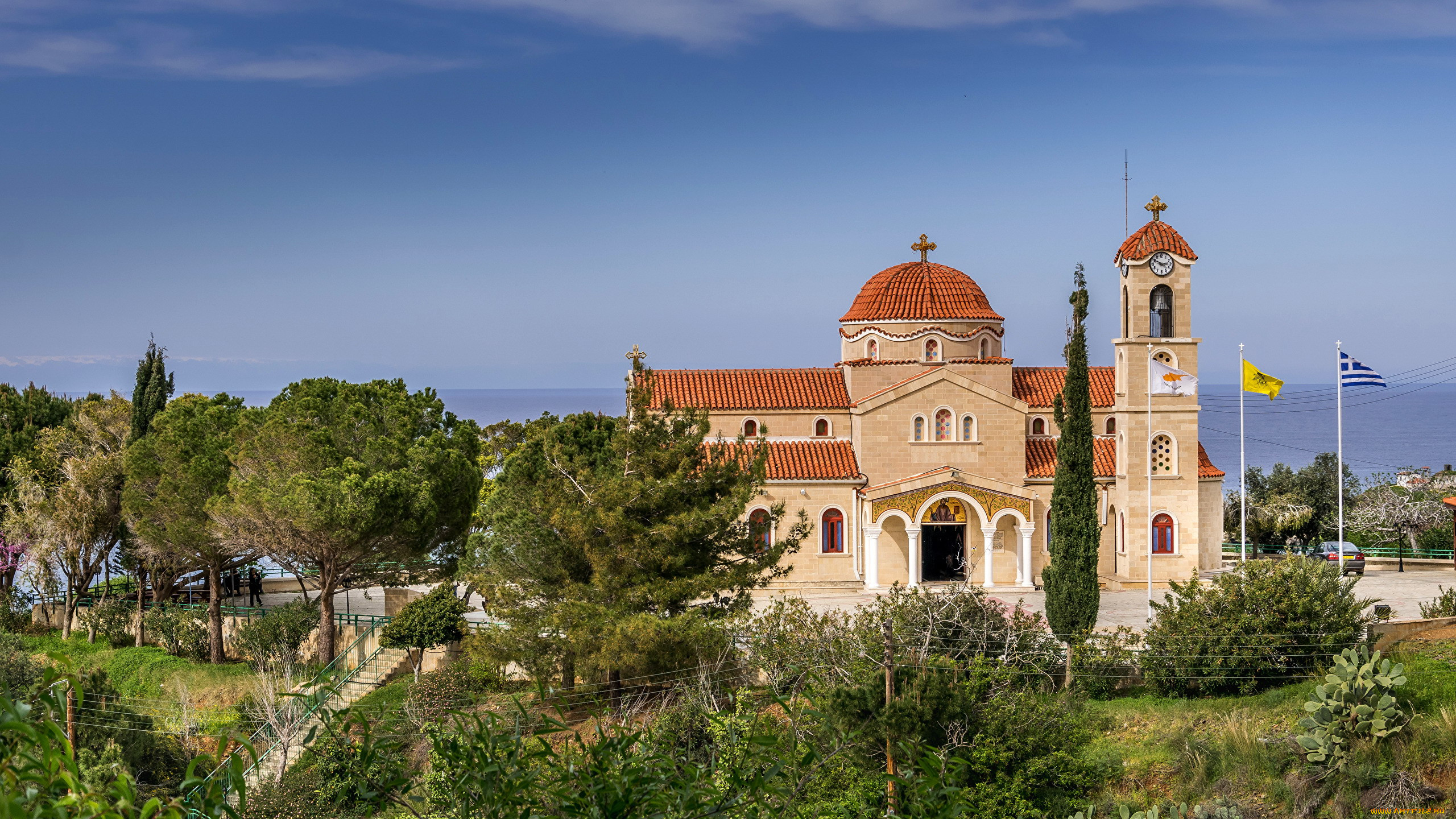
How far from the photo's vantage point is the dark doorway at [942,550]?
114ft

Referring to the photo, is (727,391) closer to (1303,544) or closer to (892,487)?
(892,487)

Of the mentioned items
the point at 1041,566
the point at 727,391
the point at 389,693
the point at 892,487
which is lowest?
the point at 389,693

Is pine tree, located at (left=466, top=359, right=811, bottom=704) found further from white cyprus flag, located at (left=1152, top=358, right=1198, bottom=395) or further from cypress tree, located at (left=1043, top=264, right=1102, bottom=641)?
white cyprus flag, located at (left=1152, top=358, right=1198, bottom=395)

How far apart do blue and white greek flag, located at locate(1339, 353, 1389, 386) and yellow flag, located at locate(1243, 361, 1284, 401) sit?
5.41 feet

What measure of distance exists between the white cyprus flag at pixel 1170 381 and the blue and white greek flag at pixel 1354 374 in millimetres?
3668

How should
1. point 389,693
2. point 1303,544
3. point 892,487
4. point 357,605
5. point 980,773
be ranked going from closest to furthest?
1. point 980,773
2. point 389,693
3. point 892,487
4. point 357,605
5. point 1303,544

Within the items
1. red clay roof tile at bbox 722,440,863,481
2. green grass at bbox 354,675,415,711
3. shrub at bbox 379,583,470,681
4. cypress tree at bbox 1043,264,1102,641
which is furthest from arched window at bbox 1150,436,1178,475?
green grass at bbox 354,675,415,711

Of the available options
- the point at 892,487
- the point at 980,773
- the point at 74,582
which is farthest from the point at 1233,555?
the point at 74,582

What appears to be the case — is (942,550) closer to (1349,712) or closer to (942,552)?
(942,552)

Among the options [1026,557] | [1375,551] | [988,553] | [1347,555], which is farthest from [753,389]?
[1375,551]

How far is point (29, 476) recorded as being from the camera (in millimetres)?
34344

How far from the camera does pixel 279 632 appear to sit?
30094 millimetres

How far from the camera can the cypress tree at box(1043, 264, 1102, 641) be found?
26.0 m

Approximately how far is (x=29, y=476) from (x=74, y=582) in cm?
381
